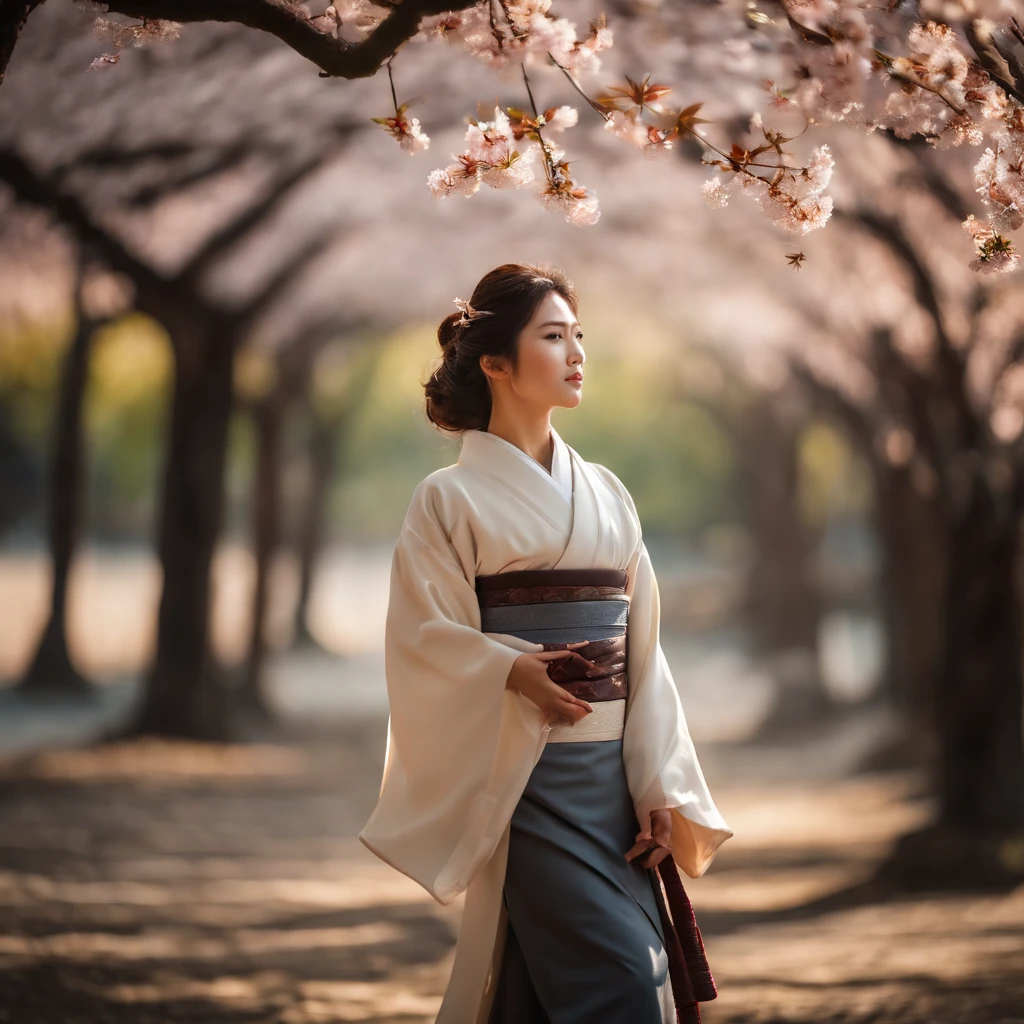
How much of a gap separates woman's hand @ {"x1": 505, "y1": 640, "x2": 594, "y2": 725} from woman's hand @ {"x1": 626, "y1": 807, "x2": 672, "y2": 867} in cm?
29

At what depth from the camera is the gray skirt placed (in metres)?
2.89

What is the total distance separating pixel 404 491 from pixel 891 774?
2855 cm

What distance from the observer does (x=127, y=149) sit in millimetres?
9102

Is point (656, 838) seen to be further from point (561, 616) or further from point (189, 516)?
point (189, 516)

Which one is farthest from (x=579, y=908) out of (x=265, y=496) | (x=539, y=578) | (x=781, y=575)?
(x=781, y=575)

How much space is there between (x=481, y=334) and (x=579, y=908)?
1.26 metres

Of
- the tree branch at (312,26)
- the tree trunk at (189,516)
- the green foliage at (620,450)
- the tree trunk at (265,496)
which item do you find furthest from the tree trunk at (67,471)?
the green foliage at (620,450)

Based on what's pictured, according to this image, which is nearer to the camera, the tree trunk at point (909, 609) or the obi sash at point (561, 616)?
the obi sash at point (561, 616)

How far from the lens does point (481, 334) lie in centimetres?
324

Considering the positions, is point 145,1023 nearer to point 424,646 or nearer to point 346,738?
point 424,646

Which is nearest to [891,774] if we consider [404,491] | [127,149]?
[127,149]

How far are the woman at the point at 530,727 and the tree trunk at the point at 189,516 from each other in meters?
8.13

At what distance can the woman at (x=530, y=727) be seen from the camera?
2.97 m

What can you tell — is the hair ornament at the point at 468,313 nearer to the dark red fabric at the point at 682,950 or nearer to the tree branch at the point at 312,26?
the tree branch at the point at 312,26
